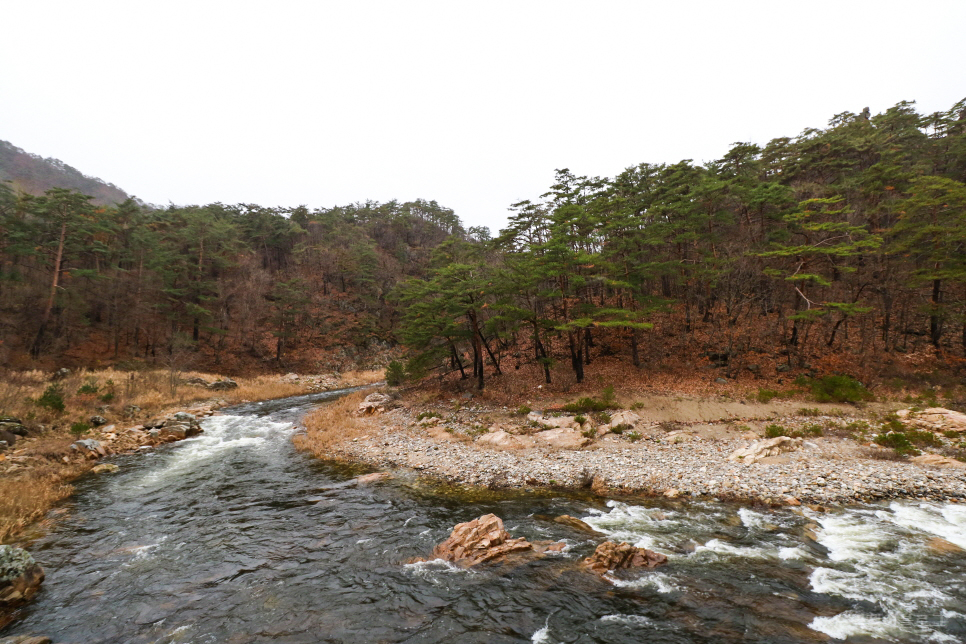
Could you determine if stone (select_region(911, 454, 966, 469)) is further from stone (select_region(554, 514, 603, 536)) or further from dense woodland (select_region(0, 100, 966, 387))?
stone (select_region(554, 514, 603, 536))

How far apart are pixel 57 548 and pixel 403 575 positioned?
330 inches

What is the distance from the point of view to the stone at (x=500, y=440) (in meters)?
15.5

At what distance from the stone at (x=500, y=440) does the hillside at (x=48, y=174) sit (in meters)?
119

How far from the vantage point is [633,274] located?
73.8 feet

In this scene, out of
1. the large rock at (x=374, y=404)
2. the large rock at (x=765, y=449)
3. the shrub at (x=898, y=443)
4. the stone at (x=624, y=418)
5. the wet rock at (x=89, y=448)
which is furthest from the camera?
the large rock at (x=374, y=404)

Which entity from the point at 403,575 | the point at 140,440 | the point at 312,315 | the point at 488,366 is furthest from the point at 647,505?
the point at 312,315

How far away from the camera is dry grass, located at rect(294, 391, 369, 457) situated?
17.5m

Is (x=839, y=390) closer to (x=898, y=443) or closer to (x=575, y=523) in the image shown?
(x=898, y=443)

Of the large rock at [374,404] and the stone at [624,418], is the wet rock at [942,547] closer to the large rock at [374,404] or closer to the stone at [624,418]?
the stone at [624,418]

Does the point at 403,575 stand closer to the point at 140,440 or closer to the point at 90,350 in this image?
the point at 140,440

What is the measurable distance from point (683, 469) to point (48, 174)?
157 m

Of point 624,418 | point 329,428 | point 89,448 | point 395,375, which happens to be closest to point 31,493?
point 89,448

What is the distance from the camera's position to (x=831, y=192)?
2538cm

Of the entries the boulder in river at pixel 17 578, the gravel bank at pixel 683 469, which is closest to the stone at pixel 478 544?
the gravel bank at pixel 683 469
